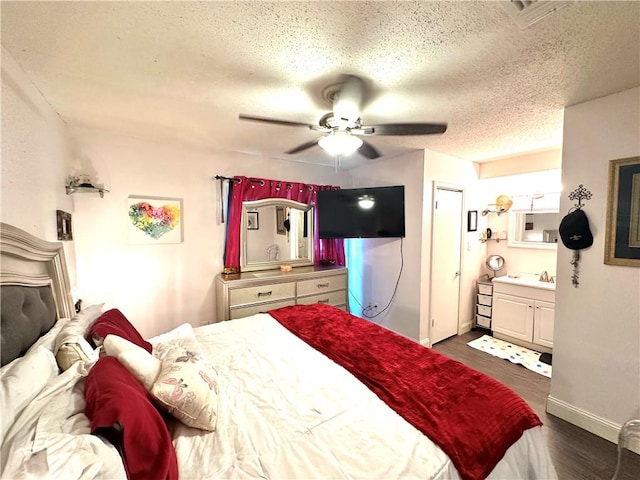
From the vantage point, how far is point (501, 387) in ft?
4.44

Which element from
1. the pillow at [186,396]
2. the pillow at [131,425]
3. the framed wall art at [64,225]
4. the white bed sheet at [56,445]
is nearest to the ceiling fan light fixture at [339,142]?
the pillow at [186,396]

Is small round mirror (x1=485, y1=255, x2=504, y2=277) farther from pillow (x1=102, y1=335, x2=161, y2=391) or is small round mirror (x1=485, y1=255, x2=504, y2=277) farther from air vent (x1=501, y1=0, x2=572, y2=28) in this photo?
pillow (x1=102, y1=335, x2=161, y2=391)

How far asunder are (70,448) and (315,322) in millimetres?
1685

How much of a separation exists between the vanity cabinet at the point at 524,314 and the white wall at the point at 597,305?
1.15m

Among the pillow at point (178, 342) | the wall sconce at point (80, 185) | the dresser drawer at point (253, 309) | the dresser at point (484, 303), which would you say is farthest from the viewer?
the dresser at point (484, 303)

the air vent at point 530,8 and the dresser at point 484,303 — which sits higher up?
the air vent at point 530,8

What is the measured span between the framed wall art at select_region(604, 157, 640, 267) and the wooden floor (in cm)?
127

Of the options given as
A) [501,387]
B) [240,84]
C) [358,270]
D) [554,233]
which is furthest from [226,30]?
[554,233]

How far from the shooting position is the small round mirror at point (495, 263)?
377 centimetres

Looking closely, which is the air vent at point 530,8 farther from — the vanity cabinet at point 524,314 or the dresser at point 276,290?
the vanity cabinet at point 524,314

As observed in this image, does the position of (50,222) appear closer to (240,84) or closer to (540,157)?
(240,84)

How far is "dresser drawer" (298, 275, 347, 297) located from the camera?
11.0 feet

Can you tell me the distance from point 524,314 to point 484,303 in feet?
1.71

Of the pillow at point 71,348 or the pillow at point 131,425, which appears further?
the pillow at point 71,348
